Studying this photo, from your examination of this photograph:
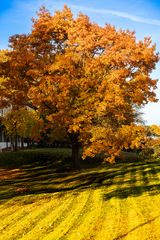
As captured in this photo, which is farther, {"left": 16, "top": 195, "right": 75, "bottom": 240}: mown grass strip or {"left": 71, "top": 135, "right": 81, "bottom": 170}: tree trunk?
{"left": 71, "top": 135, "right": 81, "bottom": 170}: tree trunk

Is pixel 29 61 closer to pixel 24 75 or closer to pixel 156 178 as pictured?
pixel 24 75

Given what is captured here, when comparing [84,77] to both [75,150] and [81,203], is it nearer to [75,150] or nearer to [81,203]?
[75,150]

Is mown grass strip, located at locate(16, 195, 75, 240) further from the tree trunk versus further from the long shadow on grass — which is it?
the tree trunk

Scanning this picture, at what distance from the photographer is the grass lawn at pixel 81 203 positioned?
19078 mm

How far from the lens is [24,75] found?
40.1 meters

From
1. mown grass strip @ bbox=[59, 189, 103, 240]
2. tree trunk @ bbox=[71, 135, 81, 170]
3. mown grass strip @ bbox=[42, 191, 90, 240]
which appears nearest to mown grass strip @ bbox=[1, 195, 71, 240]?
mown grass strip @ bbox=[42, 191, 90, 240]

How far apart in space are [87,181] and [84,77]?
28.0 feet

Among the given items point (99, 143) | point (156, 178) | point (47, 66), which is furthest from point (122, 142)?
point (47, 66)

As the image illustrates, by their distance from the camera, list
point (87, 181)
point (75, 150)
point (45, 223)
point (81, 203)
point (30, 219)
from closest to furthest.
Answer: point (45, 223) < point (30, 219) < point (81, 203) < point (87, 181) < point (75, 150)

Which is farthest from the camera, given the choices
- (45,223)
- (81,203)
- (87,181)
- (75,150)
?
(75,150)

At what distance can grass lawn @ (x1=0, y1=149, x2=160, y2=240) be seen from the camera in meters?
19.1

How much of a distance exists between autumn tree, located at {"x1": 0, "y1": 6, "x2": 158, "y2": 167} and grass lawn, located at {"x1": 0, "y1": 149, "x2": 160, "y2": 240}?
320cm

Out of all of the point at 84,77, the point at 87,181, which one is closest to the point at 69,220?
the point at 87,181

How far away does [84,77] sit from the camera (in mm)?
37312
